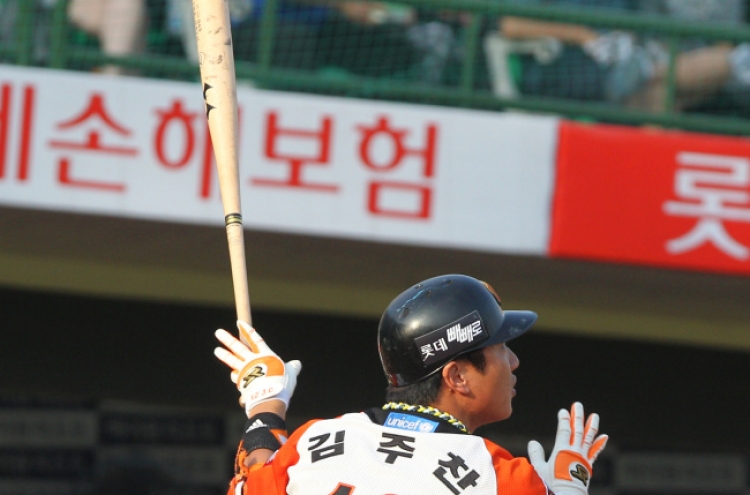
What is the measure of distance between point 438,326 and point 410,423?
0.53ft

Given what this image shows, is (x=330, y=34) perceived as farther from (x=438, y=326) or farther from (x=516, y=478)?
(x=516, y=478)

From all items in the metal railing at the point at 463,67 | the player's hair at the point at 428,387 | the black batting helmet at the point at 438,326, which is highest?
the metal railing at the point at 463,67

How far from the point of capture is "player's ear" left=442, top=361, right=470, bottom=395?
216cm

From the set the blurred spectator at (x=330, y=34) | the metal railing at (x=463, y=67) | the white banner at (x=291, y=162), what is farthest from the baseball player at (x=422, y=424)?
the blurred spectator at (x=330, y=34)

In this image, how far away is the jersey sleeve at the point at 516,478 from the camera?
79.1 inches

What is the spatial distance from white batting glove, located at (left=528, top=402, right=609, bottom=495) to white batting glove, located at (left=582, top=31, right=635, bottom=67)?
10.6 ft

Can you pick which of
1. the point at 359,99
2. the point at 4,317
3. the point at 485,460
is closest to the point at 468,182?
the point at 359,99

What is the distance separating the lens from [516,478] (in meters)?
2.02

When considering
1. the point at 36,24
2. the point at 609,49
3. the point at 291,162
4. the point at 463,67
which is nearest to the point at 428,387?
the point at 291,162

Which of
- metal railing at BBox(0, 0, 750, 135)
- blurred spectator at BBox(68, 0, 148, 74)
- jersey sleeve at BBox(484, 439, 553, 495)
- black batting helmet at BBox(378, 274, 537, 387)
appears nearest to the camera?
jersey sleeve at BBox(484, 439, 553, 495)

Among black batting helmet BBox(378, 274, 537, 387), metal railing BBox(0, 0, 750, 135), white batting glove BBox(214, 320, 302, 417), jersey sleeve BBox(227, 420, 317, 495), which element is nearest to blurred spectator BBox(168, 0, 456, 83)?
metal railing BBox(0, 0, 750, 135)

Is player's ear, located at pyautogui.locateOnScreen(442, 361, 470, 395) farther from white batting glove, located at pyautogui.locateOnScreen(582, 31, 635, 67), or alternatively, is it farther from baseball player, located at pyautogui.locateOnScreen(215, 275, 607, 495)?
white batting glove, located at pyautogui.locateOnScreen(582, 31, 635, 67)

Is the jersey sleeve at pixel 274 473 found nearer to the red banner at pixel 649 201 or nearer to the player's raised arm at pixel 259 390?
the player's raised arm at pixel 259 390

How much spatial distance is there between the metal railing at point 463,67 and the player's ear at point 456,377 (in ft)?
9.65
